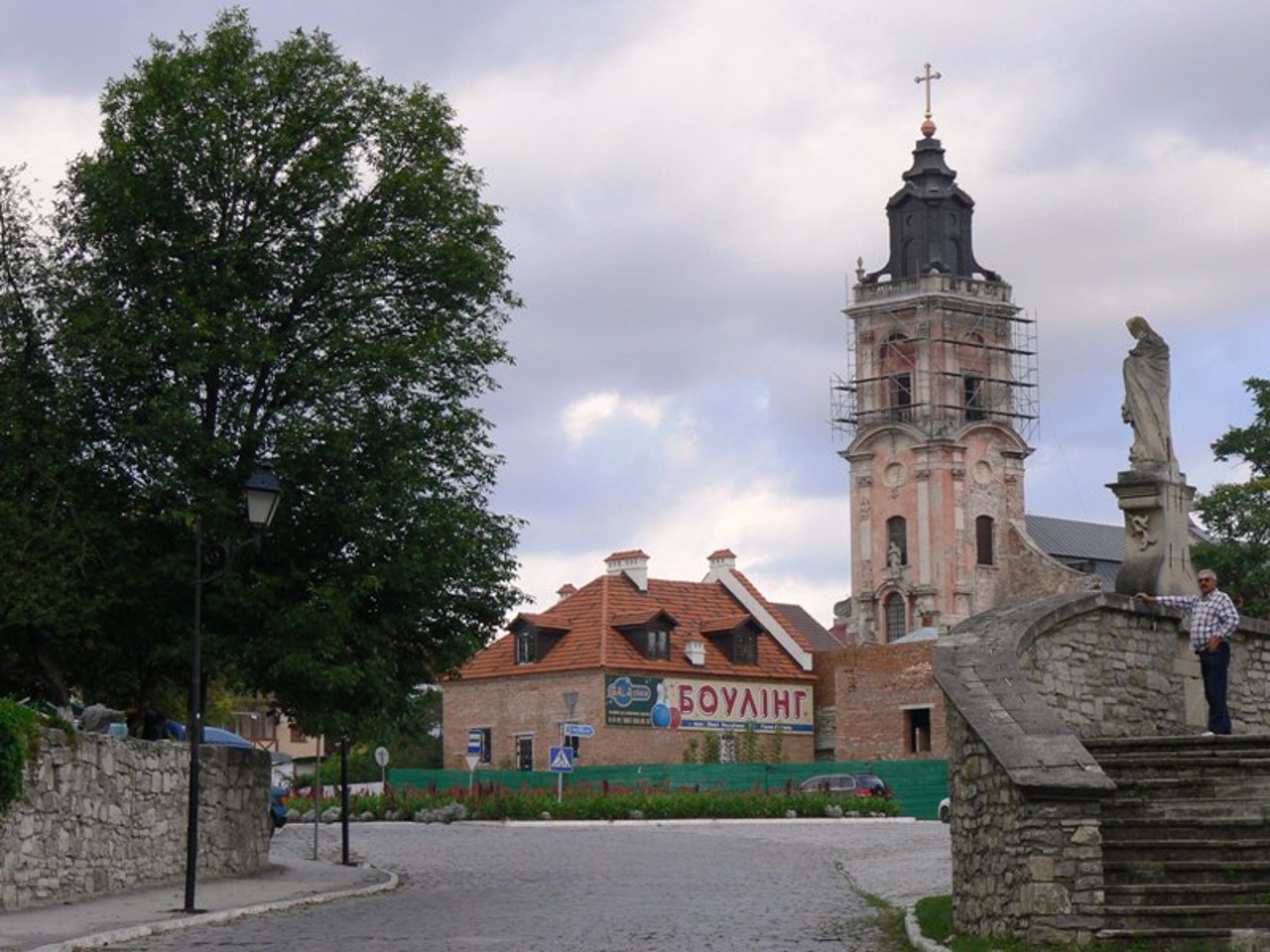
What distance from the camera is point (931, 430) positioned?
350 feet

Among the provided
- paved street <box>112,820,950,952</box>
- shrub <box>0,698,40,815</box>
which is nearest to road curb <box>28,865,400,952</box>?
paved street <box>112,820,950,952</box>

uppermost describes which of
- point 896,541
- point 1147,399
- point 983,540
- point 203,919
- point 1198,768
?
point 896,541

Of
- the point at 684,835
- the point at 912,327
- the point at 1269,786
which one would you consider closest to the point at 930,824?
the point at 684,835

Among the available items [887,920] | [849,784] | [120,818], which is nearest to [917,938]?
[887,920]

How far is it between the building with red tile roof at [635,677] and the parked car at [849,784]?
20.3 metres

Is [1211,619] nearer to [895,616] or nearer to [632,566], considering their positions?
[632,566]

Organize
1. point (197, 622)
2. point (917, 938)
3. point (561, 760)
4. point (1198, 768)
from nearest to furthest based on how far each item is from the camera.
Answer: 1. point (917, 938)
2. point (1198, 768)
3. point (197, 622)
4. point (561, 760)

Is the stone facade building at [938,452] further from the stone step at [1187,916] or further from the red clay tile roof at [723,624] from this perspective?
the stone step at [1187,916]

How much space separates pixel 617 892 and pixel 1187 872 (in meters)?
8.48

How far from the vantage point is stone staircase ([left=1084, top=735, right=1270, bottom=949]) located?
13695 mm

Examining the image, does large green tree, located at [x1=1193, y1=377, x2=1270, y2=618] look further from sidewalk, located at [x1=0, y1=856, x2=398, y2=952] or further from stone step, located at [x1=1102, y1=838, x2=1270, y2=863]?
stone step, located at [x1=1102, y1=838, x2=1270, y2=863]

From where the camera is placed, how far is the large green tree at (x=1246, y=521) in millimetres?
67562

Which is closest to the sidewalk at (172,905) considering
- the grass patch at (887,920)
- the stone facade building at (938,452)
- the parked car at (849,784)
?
the grass patch at (887,920)

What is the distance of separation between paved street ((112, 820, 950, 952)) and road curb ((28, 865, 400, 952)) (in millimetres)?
198
